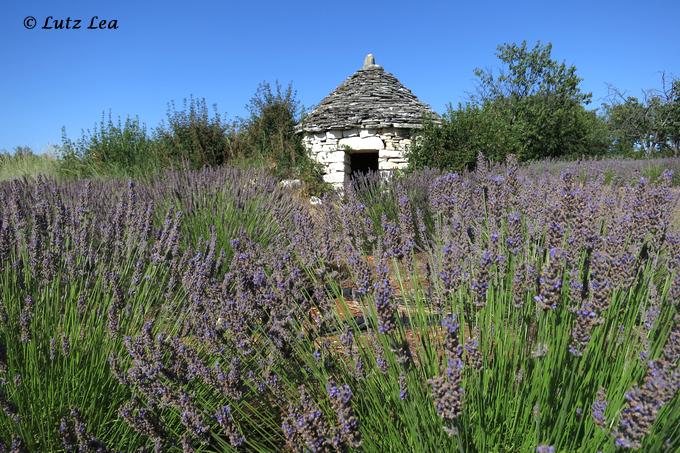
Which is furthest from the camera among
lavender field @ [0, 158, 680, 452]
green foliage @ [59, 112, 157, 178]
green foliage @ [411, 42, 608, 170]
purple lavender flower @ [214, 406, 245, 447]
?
green foliage @ [411, 42, 608, 170]

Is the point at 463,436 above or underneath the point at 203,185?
underneath

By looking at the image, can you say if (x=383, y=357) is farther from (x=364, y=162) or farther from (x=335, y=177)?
(x=364, y=162)

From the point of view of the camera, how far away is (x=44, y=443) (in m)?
1.67

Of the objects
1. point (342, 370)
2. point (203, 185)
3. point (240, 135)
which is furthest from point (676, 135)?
point (342, 370)

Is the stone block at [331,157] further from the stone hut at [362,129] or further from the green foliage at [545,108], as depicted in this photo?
the green foliage at [545,108]

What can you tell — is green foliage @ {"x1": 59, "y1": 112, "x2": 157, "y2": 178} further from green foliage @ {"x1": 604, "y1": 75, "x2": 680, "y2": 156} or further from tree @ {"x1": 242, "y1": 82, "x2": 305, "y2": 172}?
green foliage @ {"x1": 604, "y1": 75, "x2": 680, "y2": 156}

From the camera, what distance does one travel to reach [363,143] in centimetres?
1224

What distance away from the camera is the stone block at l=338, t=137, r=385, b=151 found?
1217 centimetres

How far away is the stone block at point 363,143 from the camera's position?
12.2 metres

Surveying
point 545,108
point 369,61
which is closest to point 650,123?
point 545,108

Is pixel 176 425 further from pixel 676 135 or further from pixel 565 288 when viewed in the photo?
pixel 676 135

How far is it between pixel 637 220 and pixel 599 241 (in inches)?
6.6

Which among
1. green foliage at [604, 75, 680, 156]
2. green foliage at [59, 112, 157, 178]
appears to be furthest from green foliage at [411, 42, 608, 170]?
green foliage at [59, 112, 157, 178]

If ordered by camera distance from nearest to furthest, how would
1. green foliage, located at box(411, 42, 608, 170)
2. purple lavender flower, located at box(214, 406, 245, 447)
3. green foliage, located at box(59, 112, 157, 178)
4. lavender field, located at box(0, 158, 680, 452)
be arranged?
lavender field, located at box(0, 158, 680, 452) < purple lavender flower, located at box(214, 406, 245, 447) < green foliage, located at box(59, 112, 157, 178) < green foliage, located at box(411, 42, 608, 170)
